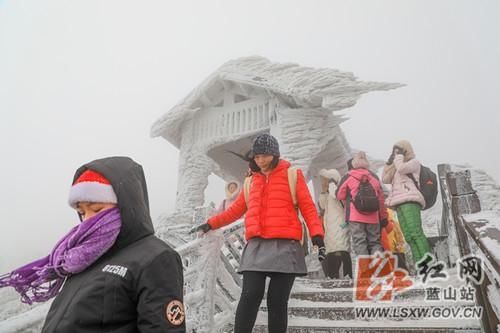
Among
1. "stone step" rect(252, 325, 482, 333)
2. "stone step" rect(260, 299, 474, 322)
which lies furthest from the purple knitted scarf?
"stone step" rect(260, 299, 474, 322)

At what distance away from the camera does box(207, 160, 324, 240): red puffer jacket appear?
2.86m

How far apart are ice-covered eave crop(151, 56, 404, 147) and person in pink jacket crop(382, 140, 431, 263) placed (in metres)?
2.81

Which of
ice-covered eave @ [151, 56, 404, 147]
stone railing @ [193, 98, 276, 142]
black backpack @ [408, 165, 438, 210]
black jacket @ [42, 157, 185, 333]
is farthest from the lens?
stone railing @ [193, 98, 276, 142]

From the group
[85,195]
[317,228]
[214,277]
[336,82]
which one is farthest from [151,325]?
[336,82]

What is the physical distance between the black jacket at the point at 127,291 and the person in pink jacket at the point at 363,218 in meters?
3.59

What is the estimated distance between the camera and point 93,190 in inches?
62.0

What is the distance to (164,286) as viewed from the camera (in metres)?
1.38

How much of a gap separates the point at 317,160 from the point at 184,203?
4632mm

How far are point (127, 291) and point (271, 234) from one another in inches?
63.9

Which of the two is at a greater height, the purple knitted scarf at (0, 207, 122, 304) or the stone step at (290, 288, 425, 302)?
the purple knitted scarf at (0, 207, 122, 304)

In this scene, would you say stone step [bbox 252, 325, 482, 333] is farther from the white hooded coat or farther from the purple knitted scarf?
the purple knitted scarf

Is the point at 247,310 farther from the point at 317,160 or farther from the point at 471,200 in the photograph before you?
the point at 317,160

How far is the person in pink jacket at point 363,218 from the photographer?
15.0 feet

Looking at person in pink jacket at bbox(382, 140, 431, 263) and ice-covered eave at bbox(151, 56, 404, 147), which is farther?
ice-covered eave at bbox(151, 56, 404, 147)
